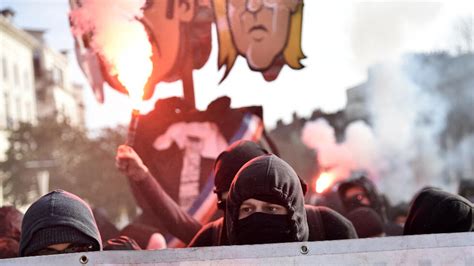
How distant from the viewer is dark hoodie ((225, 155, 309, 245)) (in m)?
2.74

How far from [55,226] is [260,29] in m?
1.77

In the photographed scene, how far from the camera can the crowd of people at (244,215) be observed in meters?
2.70

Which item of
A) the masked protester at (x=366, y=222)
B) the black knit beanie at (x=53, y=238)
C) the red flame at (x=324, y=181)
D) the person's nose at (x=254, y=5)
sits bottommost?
the masked protester at (x=366, y=222)

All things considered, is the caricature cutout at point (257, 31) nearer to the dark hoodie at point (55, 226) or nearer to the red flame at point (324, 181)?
the red flame at point (324, 181)

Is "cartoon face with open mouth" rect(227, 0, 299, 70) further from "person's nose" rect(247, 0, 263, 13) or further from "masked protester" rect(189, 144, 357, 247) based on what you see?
"masked protester" rect(189, 144, 357, 247)

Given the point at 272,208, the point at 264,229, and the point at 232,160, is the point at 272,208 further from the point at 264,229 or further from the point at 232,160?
the point at 232,160

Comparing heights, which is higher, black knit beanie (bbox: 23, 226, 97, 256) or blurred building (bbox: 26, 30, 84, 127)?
blurred building (bbox: 26, 30, 84, 127)

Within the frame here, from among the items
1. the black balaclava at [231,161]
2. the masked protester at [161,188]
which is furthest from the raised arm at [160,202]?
the black balaclava at [231,161]

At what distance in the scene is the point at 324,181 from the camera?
4.10m

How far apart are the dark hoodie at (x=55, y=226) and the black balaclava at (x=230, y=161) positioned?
2.67ft

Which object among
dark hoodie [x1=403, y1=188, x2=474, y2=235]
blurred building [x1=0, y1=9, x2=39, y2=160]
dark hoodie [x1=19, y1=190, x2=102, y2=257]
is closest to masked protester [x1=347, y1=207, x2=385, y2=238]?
dark hoodie [x1=403, y1=188, x2=474, y2=235]

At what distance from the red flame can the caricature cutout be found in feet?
2.12

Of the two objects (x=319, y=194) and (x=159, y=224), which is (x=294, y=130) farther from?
(x=159, y=224)

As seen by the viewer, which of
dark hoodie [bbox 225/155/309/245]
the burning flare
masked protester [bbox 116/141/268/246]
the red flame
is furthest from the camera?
the red flame
